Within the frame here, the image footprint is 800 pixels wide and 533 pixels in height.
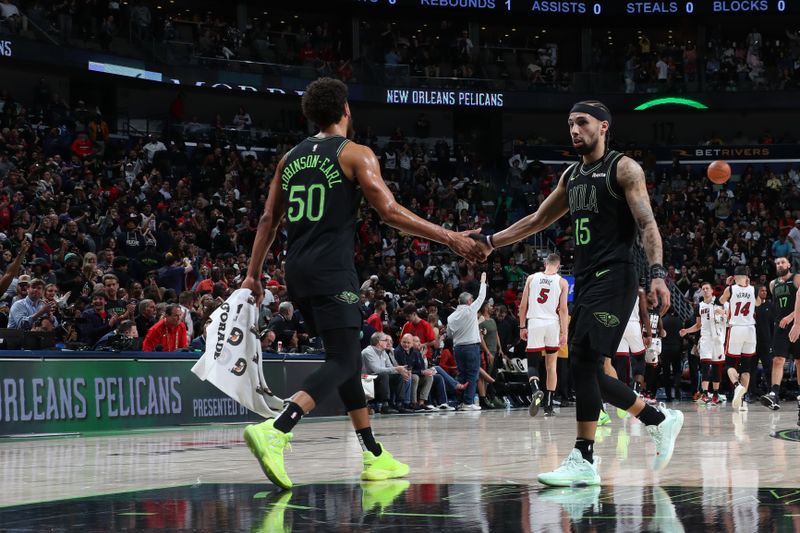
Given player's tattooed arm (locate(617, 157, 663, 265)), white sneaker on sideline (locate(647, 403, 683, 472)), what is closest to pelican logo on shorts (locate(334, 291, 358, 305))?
player's tattooed arm (locate(617, 157, 663, 265))

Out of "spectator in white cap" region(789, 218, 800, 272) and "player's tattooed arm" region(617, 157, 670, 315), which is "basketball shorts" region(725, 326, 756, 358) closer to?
"spectator in white cap" region(789, 218, 800, 272)

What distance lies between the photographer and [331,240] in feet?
20.5

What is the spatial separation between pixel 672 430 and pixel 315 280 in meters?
2.32

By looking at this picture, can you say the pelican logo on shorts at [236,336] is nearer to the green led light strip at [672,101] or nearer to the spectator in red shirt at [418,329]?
the spectator in red shirt at [418,329]

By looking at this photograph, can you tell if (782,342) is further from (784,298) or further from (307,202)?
(307,202)

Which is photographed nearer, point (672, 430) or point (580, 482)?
point (580, 482)

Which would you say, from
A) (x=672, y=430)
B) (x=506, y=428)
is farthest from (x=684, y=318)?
(x=672, y=430)

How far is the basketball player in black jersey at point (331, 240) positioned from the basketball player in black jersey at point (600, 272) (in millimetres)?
694

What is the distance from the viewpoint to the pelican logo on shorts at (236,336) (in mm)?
9414

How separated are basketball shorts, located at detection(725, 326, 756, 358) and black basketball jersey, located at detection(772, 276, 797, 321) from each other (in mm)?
3702

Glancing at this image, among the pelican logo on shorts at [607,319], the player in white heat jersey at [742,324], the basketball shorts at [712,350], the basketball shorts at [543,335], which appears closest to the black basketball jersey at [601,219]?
the pelican logo on shorts at [607,319]

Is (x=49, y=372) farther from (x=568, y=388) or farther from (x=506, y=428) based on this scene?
(x=568, y=388)

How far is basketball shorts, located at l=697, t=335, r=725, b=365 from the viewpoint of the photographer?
20453 mm

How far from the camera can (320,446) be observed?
982 centimetres
